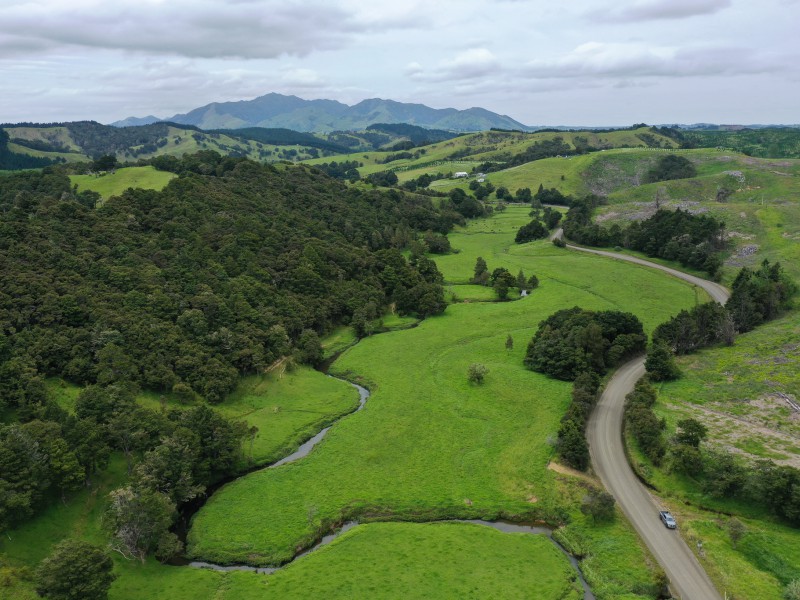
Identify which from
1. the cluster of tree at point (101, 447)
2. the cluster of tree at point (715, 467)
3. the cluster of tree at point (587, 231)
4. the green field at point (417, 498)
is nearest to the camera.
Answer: the green field at point (417, 498)

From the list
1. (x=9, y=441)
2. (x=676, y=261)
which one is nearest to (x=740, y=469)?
(x=9, y=441)

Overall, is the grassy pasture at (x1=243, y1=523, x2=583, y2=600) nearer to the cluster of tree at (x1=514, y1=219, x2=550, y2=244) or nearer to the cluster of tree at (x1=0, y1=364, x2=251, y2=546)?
the cluster of tree at (x1=0, y1=364, x2=251, y2=546)

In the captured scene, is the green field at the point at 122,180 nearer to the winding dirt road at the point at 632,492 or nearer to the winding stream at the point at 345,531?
the winding stream at the point at 345,531

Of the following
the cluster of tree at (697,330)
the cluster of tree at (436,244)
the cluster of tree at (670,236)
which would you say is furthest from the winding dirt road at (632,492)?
the cluster of tree at (436,244)

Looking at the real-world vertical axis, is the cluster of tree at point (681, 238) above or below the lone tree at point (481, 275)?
above

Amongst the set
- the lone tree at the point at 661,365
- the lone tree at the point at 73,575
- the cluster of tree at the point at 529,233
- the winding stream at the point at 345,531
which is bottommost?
the winding stream at the point at 345,531

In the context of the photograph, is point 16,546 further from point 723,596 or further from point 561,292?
point 561,292
